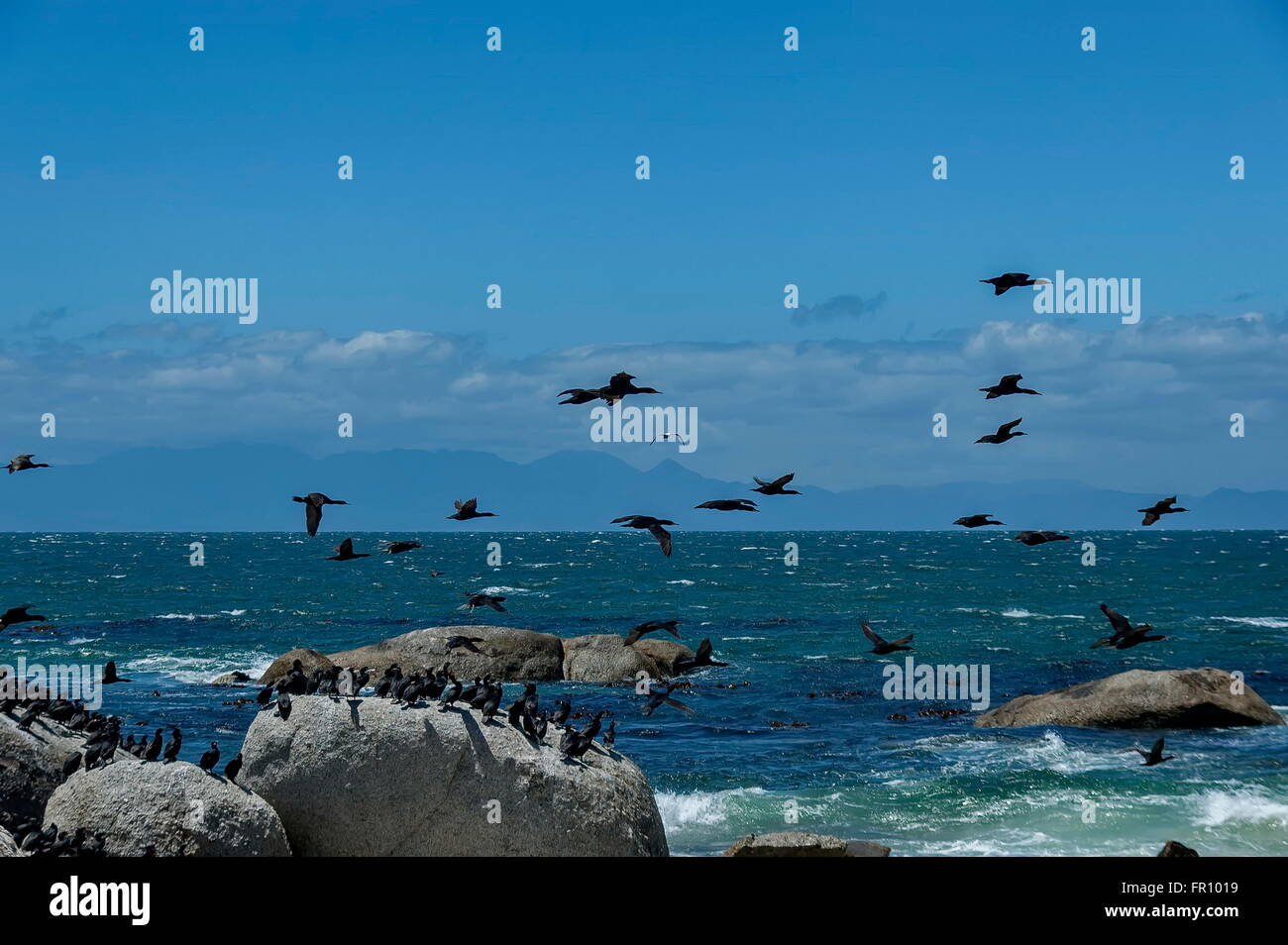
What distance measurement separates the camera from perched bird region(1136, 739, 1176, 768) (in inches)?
915

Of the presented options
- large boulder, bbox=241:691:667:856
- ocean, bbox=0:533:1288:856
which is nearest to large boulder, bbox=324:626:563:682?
ocean, bbox=0:533:1288:856

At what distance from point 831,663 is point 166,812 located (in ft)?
120

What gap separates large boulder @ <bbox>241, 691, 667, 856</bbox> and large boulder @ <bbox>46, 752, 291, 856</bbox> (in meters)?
0.70

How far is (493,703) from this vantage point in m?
15.9

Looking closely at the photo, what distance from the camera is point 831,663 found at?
48.4 m

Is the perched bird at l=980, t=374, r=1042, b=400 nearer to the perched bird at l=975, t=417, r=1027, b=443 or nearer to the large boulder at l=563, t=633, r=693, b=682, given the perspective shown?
the perched bird at l=975, t=417, r=1027, b=443

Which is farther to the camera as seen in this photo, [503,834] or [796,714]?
[796,714]

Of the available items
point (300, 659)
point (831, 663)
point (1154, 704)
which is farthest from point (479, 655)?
point (1154, 704)

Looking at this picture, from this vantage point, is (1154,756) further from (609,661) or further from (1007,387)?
(609,661)

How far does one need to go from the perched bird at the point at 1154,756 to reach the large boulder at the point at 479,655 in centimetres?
1759

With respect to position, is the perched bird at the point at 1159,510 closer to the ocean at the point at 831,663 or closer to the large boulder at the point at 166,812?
the ocean at the point at 831,663

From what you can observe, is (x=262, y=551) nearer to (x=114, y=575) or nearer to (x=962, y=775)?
(x=114, y=575)
